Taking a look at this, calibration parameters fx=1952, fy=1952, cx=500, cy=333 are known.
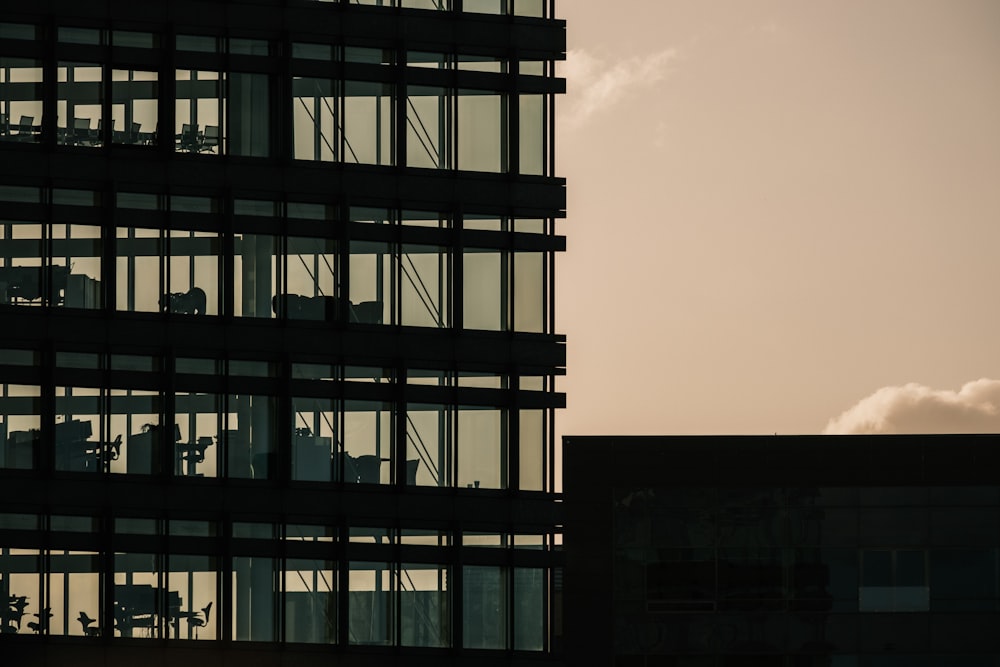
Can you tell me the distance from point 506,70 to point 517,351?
7756 millimetres

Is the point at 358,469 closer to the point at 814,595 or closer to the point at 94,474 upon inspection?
the point at 94,474

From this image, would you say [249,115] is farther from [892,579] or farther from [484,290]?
[892,579]

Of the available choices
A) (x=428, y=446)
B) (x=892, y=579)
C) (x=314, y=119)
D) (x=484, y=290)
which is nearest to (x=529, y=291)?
A: (x=484, y=290)

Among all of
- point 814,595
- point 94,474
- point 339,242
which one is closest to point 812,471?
point 814,595

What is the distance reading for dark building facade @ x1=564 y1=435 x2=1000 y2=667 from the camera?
230ft

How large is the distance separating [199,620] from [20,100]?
14117 mm

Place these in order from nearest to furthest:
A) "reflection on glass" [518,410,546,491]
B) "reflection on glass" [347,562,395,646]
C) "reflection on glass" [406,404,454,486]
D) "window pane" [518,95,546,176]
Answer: "reflection on glass" [347,562,395,646]
"reflection on glass" [406,404,454,486]
"reflection on glass" [518,410,546,491]
"window pane" [518,95,546,176]

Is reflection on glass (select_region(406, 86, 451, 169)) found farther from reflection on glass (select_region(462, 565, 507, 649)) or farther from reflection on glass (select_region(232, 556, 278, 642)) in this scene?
reflection on glass (select_region(232, 556, 278, 642))

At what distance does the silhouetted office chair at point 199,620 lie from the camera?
166ft

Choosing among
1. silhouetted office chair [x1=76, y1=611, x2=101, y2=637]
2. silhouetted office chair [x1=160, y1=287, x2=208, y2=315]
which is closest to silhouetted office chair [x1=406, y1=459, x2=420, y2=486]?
silhouetted office chair [x1=160, y1=287, x2=208, y2=315]

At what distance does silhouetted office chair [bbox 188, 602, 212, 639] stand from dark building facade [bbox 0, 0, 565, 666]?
0.08 metres

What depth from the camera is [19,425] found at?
4944 centimetres

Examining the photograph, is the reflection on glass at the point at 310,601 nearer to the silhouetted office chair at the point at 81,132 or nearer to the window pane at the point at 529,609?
the window pane at the point at 529,609

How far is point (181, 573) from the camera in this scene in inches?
1988
